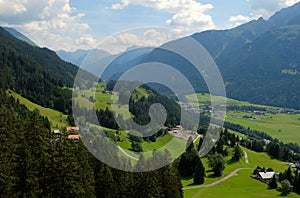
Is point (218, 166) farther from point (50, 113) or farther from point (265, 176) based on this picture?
point (50, 113)

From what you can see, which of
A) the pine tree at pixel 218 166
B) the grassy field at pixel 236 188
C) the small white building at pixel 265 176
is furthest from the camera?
→ the pine tree at pixel 218 166

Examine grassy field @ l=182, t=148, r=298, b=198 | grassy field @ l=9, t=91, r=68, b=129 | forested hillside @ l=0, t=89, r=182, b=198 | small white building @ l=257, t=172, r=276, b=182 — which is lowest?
grassy field @ l=182, t=148, r=298, b=198

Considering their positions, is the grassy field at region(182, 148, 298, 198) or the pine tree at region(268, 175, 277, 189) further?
the pine tree at region(268, 175, 277, 189)

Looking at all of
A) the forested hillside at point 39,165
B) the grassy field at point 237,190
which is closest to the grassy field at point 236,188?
the grassy field at point 237,190

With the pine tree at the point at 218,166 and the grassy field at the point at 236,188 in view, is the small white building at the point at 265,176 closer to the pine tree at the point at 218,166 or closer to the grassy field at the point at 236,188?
the grassy field at the point at 236,188

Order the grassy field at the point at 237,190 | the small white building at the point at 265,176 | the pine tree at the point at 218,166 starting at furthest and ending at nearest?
the pine tree at the point at 218,166
the small white building at the point at 265,176
the grassy field at the point at 237,190

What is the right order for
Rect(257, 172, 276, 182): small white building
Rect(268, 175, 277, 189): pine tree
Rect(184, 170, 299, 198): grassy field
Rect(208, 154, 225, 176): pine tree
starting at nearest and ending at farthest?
Rect(184, 170, 299, 198): grassy field → Rect(268, 175, 277, 189): pine tree → Rect(257, 172, 276, 182): small white building → Rect(208, 154, 225, 176): pine tree

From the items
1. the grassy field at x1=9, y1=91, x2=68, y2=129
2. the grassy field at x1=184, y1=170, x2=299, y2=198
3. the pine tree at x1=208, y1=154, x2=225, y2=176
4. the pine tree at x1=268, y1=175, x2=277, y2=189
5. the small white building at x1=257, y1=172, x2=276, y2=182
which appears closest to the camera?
the grassy field at x1=184, y1=170, x2=299, y2=198

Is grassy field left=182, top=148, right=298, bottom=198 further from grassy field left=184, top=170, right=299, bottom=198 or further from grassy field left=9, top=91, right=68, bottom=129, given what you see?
grassy field left=9, top=91, right=68, bottom=129

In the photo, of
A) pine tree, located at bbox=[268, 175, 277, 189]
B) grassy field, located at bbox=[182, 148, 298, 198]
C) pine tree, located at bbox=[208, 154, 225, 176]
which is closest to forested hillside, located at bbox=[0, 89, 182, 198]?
grassy field, located at bbox=[182, 148, 298, 198]

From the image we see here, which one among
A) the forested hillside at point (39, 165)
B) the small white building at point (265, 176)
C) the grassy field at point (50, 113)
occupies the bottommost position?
the small white building at point (265, 176)

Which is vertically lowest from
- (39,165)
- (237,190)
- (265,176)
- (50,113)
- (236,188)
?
(236,188)

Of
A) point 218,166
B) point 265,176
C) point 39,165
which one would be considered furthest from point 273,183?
point 39,165

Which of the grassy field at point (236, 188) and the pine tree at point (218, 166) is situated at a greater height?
the pine tree at point (218, 166)
